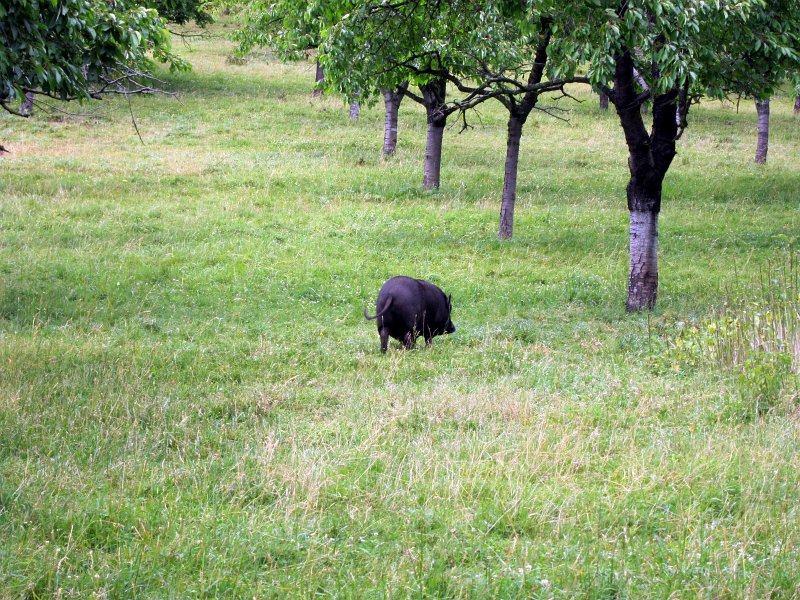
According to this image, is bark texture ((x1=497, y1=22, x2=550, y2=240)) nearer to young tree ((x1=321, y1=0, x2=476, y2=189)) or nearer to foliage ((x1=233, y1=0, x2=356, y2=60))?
young tree ((x1=321, y1=0, x2=476, y2=189))

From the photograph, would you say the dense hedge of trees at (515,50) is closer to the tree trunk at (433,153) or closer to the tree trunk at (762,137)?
the tree trunk at (433,153)

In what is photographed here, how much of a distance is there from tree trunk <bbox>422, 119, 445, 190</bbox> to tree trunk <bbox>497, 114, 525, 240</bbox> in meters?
4.48

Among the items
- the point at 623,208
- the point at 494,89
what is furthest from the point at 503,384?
the point at 623,208

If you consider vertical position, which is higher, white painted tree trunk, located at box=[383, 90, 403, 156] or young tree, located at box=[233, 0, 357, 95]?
young tree, located at box=[233, 0, 357, 95]

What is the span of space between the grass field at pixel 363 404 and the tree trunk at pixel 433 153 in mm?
564

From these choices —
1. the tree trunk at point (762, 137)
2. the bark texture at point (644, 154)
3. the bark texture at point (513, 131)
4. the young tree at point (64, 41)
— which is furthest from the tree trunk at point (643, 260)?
the tree trunk at point (762, 137)

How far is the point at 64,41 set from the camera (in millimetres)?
8578

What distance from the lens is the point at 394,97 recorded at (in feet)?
90.1

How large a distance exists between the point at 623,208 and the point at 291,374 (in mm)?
15176

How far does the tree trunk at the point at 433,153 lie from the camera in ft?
73.8

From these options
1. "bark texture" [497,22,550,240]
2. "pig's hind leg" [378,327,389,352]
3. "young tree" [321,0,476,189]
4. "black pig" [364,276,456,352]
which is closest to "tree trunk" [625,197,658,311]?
"black pig" [364,276,456,352]

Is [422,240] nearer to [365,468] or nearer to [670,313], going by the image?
[670,313]

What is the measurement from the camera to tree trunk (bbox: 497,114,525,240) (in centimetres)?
1784

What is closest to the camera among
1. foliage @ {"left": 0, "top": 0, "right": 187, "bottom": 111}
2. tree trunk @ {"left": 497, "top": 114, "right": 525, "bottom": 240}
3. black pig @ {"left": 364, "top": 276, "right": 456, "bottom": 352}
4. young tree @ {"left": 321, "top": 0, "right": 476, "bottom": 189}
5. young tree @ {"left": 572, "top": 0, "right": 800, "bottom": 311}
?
foliage @ {"left": 0, "top": 0, "right": 187, "bottom": 111}
